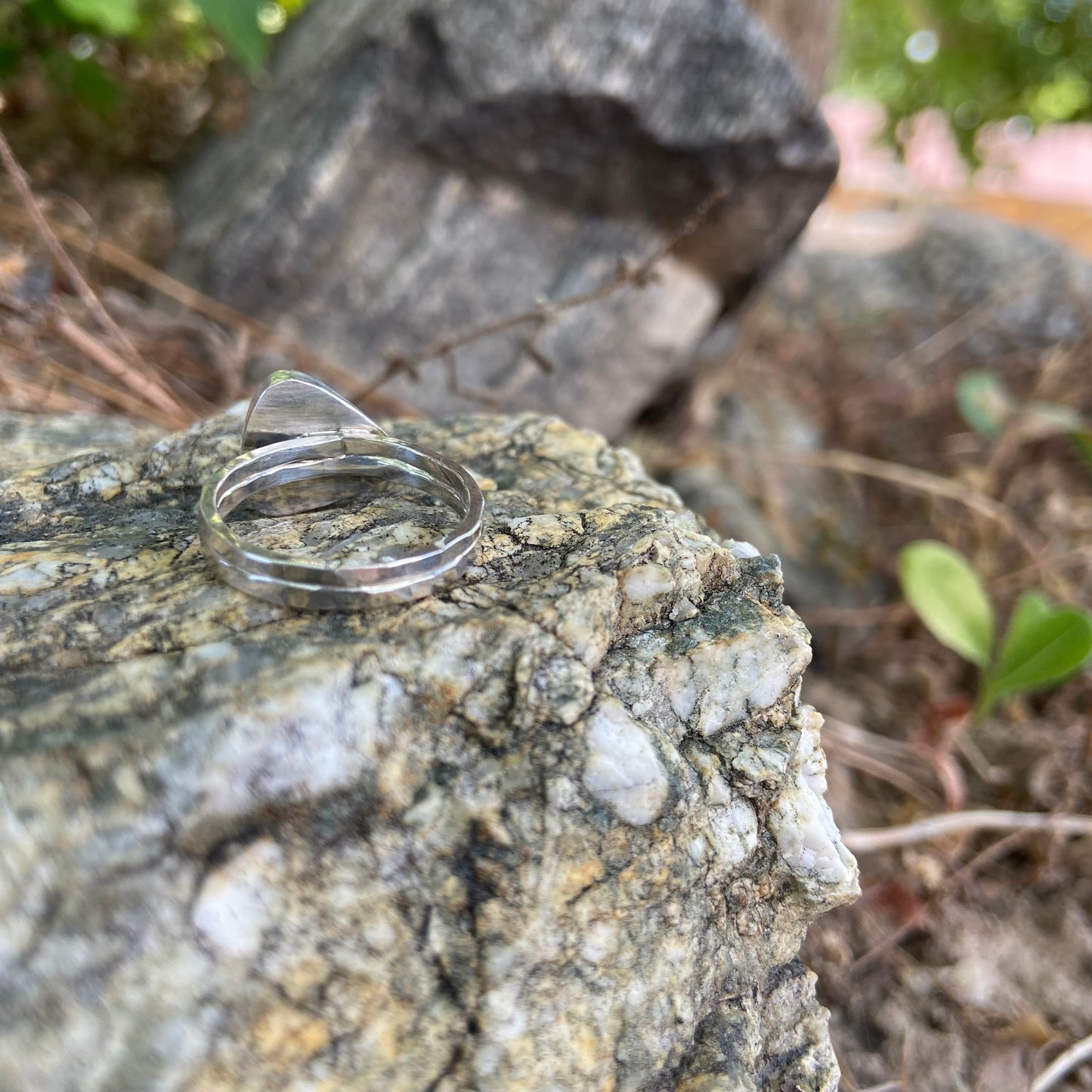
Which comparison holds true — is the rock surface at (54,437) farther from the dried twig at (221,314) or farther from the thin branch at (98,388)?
the dried twig at (221,314)

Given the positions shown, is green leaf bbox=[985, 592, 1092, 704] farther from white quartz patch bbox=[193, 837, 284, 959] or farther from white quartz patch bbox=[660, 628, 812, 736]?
white quartz patch bbox=[193, 837, 284, 959]

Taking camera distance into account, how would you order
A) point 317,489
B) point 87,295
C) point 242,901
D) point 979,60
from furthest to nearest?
point 979,60
point 87,295
point 317,489
point 242,901

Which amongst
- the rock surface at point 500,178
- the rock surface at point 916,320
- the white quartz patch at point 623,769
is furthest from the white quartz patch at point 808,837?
the rock surface at point 916,320

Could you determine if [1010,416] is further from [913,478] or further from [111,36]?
[111,36]

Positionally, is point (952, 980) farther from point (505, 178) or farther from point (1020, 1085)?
point (505, 178)

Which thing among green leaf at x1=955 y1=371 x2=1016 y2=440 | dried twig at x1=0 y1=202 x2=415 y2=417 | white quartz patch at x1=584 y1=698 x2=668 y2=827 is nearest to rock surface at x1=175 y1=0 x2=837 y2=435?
dried twig at x1=0 y1=202 x2=415 y2=417

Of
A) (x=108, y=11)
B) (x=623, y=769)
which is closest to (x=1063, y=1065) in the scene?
(x=623, y=769)

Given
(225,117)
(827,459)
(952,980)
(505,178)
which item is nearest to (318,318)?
(505,178)
